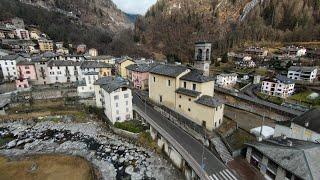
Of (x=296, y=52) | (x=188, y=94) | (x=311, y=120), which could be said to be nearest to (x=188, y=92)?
(x=188, y=94)

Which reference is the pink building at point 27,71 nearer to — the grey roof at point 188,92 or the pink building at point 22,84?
the pink building at point 22,84

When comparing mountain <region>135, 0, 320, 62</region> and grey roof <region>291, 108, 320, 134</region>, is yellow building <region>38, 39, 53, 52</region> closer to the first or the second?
mountain <region>135, 0, 320, 62</region>

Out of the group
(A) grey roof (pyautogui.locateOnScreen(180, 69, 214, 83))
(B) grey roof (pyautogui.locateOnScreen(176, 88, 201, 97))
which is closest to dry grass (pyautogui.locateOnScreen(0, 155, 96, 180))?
(B) grey roof (pyautogui.locateOnScreen(176, 88, 201, 97))

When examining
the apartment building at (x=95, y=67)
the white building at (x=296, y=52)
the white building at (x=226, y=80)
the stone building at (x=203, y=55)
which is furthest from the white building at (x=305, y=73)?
the apartment building at (x=95, y=67)

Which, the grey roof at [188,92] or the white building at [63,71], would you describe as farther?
the white building at [63,71]

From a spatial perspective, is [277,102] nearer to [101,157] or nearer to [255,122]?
[255,122]

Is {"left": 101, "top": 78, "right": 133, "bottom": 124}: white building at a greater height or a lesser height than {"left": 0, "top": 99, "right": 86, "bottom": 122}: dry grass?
greater

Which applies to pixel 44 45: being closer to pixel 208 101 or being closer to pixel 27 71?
pixel 27 71
